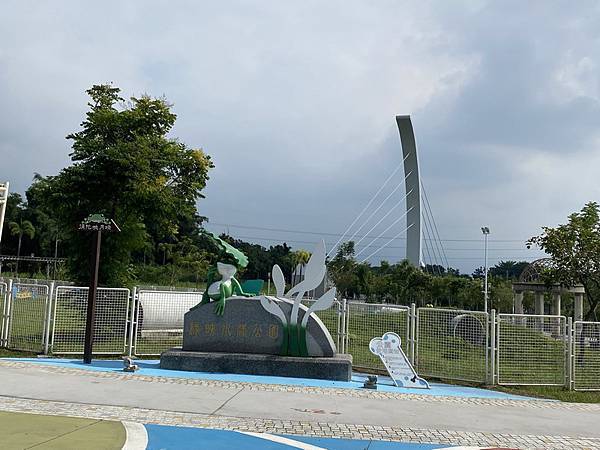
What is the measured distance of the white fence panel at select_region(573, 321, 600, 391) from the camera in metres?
11.6

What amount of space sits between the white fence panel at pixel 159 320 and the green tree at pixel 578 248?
12.1m

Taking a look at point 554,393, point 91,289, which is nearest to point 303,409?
point 554,393

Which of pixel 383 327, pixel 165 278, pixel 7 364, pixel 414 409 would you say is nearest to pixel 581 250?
pixel 383 327

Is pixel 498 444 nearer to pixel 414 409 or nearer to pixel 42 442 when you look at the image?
pixel 414 409

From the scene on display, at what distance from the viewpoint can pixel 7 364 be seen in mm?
11031

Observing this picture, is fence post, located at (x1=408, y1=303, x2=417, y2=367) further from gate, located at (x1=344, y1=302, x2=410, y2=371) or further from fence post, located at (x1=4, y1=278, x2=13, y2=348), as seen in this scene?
fence post, located at (x1=4, y1=278, x2=13, y2=348)

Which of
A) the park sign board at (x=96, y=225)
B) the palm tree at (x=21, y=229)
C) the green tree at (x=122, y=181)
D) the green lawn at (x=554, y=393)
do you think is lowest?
the green lawn at (x=554, y=393)

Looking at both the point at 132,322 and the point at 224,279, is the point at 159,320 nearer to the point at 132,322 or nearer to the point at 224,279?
the point at 132,322

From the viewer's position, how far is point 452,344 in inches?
460

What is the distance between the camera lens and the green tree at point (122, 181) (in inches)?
684

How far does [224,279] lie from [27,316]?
4.75 meters

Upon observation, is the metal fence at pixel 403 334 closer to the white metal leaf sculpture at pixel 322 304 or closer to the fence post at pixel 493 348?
the fence post at pixel 493 348

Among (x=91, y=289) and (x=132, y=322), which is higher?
(x=91, y=289)

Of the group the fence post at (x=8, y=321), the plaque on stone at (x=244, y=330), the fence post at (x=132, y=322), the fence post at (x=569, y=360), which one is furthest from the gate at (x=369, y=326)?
the fence post at (x=8, y=321)
